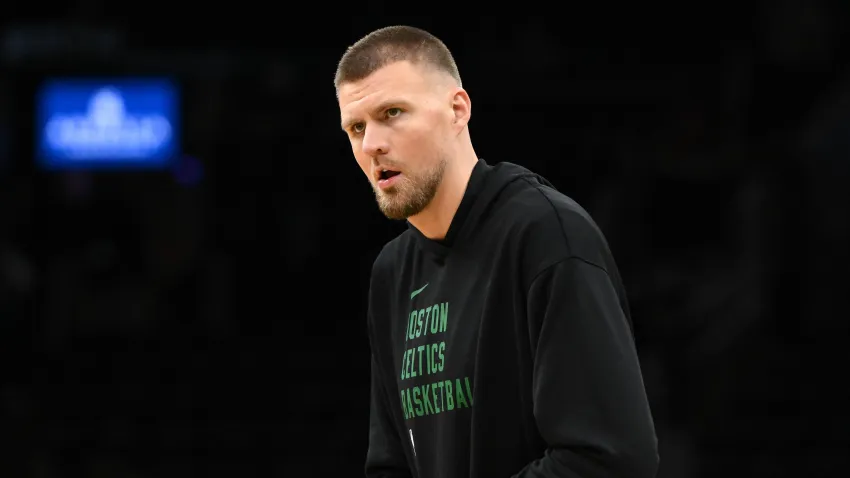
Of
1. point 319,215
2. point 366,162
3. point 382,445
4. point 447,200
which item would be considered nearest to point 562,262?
point 447,200

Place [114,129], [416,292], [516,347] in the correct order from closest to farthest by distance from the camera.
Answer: [516,347] → [416,292] → [114,129]

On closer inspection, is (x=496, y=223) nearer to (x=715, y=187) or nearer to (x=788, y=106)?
(x=715, y=187)

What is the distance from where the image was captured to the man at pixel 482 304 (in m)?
1.73

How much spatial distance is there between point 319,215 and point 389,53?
695cm

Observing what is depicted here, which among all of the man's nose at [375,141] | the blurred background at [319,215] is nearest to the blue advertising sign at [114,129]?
the blurred background at [319,215]

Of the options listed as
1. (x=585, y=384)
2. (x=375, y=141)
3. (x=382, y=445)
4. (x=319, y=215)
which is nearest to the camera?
(x=585, y=384)

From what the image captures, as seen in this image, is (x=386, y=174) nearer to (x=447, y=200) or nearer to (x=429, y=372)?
(x=447, y=200)

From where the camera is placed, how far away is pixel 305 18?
966cm

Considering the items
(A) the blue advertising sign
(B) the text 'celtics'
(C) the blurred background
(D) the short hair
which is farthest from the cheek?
(A) the blue advertising sign

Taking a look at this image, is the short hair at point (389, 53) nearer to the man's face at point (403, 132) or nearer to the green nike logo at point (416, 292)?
the man's face at point (403, 132)

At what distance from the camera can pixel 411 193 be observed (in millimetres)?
1968

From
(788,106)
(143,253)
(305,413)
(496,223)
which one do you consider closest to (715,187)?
(788,106)

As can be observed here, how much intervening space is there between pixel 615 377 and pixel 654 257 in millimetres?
5315

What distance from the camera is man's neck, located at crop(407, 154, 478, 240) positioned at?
6.57 feet
